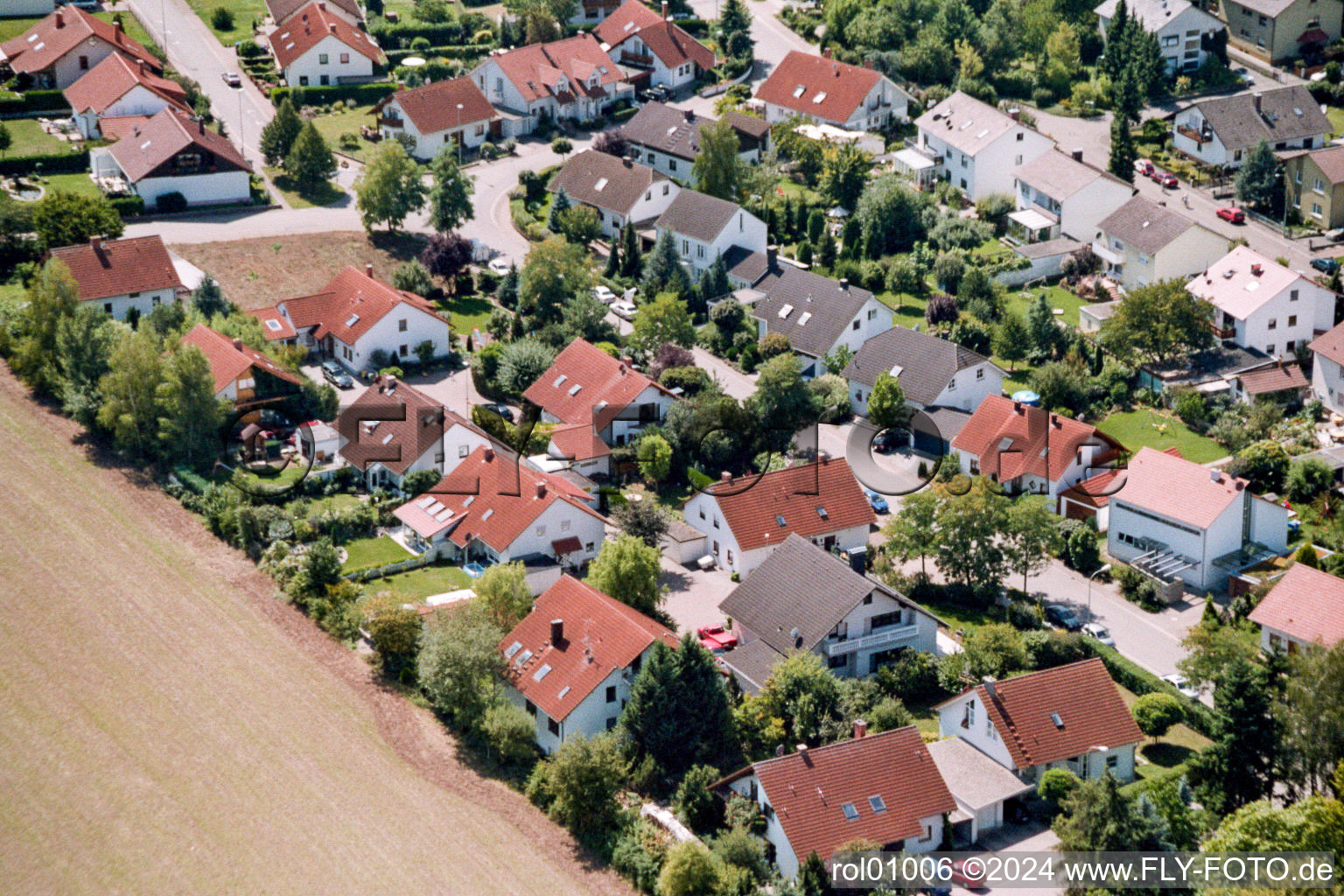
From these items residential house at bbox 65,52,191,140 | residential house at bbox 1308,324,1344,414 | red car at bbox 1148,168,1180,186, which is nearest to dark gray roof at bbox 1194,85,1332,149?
red car at bbox 1148,168,1180,186

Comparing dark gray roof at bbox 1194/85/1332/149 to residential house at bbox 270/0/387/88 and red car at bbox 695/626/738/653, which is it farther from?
red car at bbox 695/626/738/653

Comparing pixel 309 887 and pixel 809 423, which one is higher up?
pixel 309 887

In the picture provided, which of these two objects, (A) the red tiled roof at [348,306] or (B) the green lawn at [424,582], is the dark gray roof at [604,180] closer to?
(A) the red tiled roof at [348,306]

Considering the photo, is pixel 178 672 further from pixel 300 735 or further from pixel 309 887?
pixel 309 887

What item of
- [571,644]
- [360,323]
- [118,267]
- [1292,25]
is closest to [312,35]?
[118,267]

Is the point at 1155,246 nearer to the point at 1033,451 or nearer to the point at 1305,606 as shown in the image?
the point at 1033,451

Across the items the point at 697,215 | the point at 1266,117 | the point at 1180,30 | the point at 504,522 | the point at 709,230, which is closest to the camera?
the point at 504,522

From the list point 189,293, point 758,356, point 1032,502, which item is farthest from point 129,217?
point 1032,502
